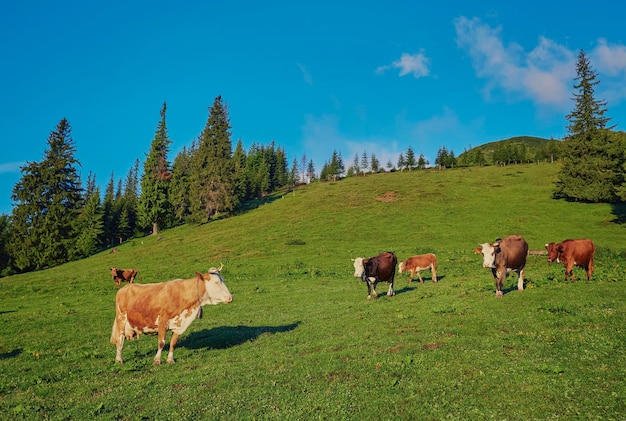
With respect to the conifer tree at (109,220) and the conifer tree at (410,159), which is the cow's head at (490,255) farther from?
the conifer tree at (410,159)

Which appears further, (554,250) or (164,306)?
(554,250)

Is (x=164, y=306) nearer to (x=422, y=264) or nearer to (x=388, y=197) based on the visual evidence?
(x=422, y=264)

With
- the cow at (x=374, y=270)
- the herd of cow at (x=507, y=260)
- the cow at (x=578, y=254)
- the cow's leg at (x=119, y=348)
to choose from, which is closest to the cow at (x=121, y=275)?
the cow at (x=374, y=270)

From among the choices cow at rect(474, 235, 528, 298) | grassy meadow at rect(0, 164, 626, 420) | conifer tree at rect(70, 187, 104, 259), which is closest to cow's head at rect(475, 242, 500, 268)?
cow at rect(474, 235, 528, 298)

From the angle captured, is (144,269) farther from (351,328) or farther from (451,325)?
(451,325)

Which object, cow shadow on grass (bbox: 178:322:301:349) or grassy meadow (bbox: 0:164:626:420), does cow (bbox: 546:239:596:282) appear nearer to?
grassy meadow (bbox: 0:164:626:420)

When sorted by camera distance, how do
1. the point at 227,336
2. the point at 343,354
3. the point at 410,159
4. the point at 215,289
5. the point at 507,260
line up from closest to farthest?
the point at 343,354 < the point at 215,289 < the point at 227,336 < the point at 507,260 < the point at 410,159

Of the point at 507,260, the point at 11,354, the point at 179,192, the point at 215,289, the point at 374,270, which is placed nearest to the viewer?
the point at 215,289

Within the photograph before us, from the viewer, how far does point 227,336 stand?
1389 cm

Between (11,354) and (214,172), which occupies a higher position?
(214,172)

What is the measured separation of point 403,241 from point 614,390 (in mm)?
38275

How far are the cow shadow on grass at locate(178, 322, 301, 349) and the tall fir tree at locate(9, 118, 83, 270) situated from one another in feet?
180

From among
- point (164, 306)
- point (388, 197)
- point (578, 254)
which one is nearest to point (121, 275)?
point (164, 306)

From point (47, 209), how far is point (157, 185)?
66.9 feet
